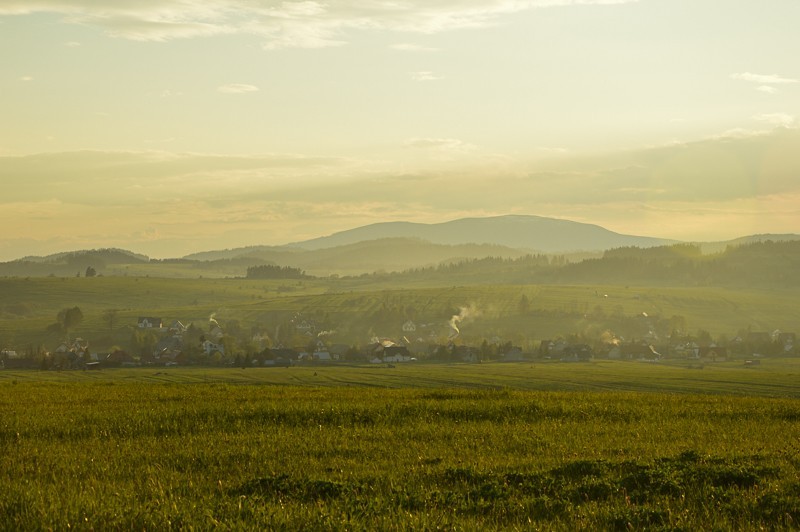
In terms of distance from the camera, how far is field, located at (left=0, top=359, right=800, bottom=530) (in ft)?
43.8

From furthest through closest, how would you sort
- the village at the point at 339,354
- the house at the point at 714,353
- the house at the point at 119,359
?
1. the house at the point at 714,353
2. the house at the point at 119,359
3. the village at the point at 339,354

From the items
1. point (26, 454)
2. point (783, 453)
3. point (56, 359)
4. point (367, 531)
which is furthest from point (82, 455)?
point (56, 359)

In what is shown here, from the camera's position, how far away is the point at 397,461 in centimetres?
1848

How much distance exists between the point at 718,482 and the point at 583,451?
429cm

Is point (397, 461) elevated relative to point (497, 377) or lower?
elevated

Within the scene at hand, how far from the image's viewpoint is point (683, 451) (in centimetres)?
1920

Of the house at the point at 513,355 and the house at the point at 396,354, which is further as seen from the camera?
the house at the point at 513,355

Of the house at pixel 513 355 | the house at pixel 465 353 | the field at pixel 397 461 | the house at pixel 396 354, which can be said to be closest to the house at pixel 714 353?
the house at pixel 513 355

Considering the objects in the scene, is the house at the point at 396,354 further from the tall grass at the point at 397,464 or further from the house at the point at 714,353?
the tall grass at the point at 397,464

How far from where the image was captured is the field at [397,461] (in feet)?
43.8

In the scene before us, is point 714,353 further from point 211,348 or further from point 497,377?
point 211,348

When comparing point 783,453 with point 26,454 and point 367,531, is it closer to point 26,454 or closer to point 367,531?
point 367,531

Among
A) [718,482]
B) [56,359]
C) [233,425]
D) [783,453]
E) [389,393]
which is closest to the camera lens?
[718,482]

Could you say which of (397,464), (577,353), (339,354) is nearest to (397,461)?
(397,464)
